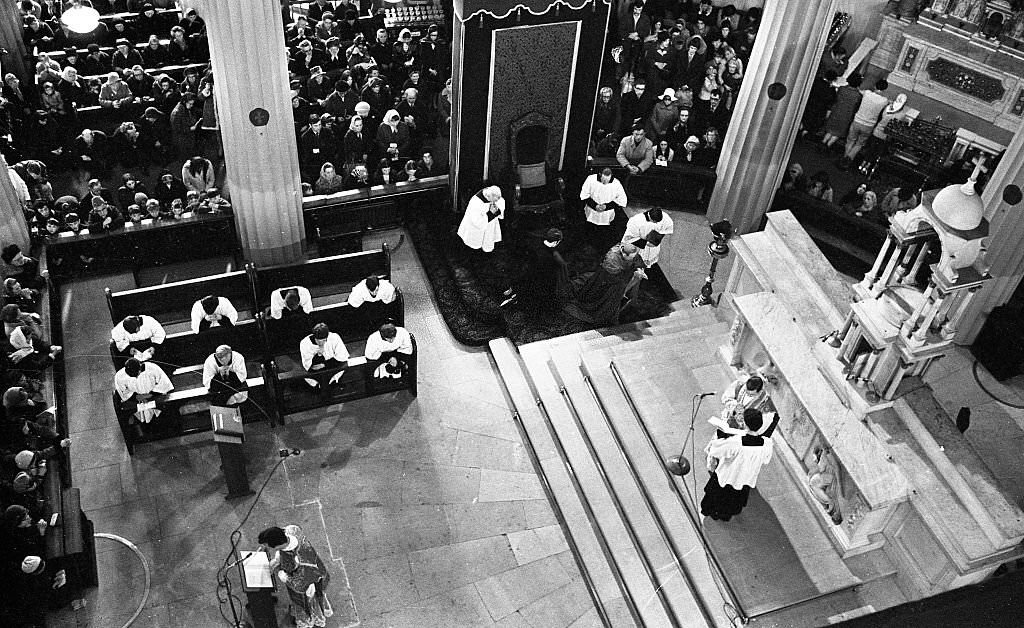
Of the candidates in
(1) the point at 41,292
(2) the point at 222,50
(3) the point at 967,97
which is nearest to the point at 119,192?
(1) the point at 41,292

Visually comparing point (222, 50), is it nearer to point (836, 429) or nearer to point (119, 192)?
point (119, 192)

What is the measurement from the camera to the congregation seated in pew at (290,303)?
1326 cm

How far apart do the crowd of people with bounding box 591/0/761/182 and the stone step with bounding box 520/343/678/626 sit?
461cm

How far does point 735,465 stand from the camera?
1099 cm

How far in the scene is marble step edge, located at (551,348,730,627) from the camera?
11359mm

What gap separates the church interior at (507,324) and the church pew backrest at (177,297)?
45mm

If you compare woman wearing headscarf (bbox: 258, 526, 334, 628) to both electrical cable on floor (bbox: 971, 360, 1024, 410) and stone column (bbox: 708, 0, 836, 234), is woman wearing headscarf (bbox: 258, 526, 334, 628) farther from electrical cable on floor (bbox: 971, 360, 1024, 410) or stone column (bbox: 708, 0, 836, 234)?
electrical cable on floor (bbox: 971, 360, 1024, 410)

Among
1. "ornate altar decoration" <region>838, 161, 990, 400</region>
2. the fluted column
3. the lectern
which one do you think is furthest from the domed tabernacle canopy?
the lectern

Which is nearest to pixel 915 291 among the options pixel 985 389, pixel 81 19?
pixel 985 389

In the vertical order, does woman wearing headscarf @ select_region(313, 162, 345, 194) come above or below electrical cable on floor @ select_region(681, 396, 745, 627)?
above

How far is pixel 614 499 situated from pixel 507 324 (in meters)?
3.36

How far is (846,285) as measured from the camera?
41.8ft

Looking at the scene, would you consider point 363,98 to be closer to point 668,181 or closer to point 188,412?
point 668,181

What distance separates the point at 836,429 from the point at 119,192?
10923 millimetres
